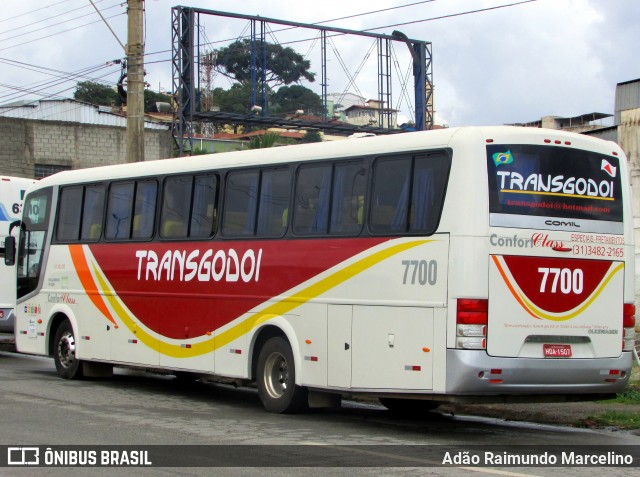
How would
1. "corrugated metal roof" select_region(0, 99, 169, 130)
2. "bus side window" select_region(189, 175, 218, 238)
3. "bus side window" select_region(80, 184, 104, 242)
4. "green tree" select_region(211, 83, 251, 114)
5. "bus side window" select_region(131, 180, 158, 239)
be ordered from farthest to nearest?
1. "green tree" select_region(211, 83, 251, 114)
2. "corrugated metal roof" select_region(0, 99, 169, 130)
3. "bus side window" select_region(80, 184, 104, 242)
4. "bus side window" select_region(131, 180, 158, 239)
5. "bus side window" select_region(189, 175, 218, 238)

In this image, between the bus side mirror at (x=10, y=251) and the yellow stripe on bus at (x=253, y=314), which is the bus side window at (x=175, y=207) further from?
the bus side mirror at (x=10, y=251)

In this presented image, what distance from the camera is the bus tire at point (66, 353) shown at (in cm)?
1741

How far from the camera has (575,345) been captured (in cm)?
1146

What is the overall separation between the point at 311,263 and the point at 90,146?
33.4 metres

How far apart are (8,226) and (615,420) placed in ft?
44.8

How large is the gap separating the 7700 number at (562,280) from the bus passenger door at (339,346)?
2.24 metres

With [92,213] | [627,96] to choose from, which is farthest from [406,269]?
[627,96]

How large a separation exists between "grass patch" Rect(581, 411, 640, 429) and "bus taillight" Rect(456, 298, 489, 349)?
274cm

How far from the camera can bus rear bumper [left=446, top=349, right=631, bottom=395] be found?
35.3 feet

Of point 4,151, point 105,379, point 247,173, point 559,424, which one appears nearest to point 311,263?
point 247,173

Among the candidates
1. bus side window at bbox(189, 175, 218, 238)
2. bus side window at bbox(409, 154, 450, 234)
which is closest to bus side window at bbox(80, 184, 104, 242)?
bus side window at bbox(189, 175, 218, 238)

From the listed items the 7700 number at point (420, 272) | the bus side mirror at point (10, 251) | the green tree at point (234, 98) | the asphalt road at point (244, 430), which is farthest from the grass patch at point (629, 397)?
the green tree at point (234, 98)

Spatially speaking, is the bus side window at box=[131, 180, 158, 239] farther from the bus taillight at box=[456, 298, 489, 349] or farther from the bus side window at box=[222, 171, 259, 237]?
the bus taillight at box=[456, 298, 489, 349]

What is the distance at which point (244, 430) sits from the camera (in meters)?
11.6
